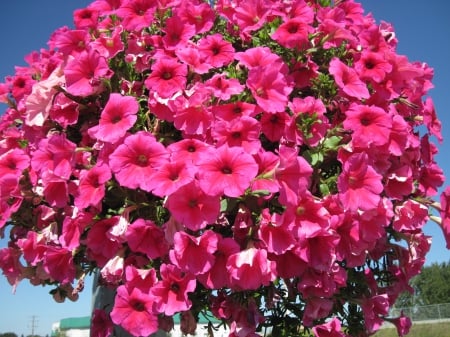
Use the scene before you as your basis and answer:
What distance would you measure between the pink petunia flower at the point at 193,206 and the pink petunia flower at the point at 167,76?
515 millimetres

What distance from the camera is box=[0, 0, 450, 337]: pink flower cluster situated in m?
1.94

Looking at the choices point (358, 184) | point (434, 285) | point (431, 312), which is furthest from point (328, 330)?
point (434, 285)

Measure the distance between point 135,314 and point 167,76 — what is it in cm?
102

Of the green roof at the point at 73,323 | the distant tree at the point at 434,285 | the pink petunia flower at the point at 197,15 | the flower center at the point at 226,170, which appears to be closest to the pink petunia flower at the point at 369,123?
the flower center at the point at 226,170

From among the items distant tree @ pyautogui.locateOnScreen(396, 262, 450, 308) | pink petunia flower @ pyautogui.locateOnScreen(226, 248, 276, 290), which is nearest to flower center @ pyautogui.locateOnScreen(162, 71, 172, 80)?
pink petunia flower @ pyautogui.locateOnScreen(226, 248, 276, 290)

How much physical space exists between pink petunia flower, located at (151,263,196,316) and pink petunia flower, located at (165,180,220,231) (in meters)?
0.22

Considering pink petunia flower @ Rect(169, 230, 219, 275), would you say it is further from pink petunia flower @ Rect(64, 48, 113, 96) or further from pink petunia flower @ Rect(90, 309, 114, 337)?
pink petunia flower @ Rect(64, 48, 113, 96)

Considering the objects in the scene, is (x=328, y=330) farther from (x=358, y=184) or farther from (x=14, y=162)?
(x=14, y=162)

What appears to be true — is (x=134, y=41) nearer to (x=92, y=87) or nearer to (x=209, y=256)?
(x=92, y=87)

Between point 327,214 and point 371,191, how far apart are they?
225mm

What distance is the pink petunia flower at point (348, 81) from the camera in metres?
2.23

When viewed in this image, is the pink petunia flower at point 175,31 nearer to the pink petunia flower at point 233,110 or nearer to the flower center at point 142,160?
the pink petunia flower at point 233,110

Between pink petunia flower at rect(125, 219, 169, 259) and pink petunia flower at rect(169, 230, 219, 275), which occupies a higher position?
pink petunia flower at rect(125, 219, 169, 259)

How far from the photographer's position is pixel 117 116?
7.04 feet
